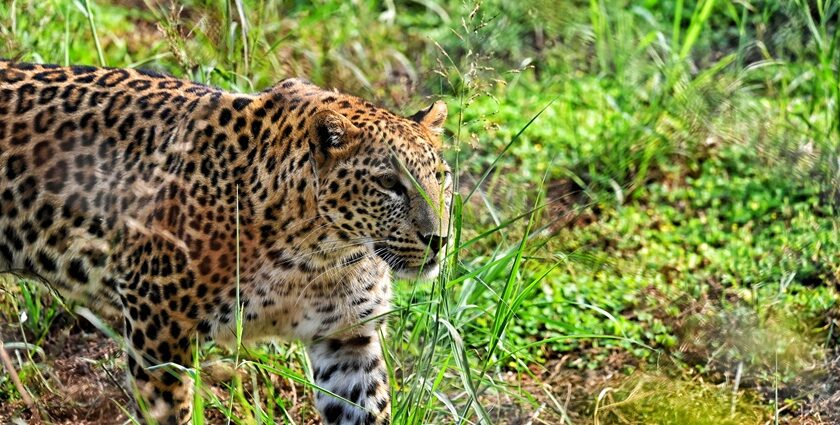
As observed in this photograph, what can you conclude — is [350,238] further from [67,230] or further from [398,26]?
[398,26]

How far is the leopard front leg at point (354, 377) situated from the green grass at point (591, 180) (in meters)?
0.16

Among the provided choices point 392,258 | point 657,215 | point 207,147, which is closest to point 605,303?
point 657,215

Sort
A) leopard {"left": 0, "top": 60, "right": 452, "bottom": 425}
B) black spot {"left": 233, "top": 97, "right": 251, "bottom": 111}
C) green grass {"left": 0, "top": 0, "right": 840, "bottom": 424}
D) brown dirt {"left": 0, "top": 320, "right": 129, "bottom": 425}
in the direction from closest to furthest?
1. leopard {"left": 0, "top": 60, "right": 452, "bottom": 425}
2. brown dirt {"left": 0, "top": 320, "right": 129, "bottom": 425}
3. black spot {"left": 233, "top": 97, "right": 251, "bottom": 111}
4. green grass {"left": 0, "top": 0, "right": 840, "bottom": 424}

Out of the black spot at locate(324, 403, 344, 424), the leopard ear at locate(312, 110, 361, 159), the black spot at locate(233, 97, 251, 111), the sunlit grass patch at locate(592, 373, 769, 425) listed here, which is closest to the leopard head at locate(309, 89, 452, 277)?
the leopard ear at locate(312, 110, 361, 159)

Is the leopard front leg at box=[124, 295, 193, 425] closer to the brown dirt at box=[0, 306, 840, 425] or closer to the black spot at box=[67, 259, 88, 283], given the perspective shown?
the brown dirt at box=[0, 306, 840, 425]

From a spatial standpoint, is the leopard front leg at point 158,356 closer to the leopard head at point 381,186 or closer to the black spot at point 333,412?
the black spot at point 333,412

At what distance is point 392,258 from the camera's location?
5.07 meters

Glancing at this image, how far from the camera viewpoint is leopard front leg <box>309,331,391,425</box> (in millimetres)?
5414

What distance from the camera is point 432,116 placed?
211 inches

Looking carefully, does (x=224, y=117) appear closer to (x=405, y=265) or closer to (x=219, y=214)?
(x=219, y=214)

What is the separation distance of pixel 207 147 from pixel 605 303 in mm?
2493

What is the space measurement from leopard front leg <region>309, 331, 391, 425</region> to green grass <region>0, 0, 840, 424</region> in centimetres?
16

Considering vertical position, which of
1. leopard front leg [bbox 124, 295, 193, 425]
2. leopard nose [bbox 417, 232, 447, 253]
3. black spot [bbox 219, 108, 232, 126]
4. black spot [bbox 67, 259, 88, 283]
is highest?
black spot [bbox 219, 108, 232, 126]

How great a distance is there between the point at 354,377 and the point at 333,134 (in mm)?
1058
